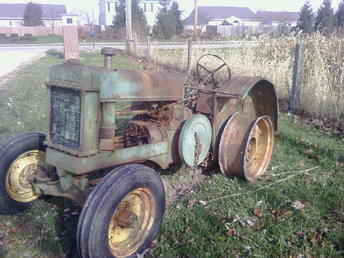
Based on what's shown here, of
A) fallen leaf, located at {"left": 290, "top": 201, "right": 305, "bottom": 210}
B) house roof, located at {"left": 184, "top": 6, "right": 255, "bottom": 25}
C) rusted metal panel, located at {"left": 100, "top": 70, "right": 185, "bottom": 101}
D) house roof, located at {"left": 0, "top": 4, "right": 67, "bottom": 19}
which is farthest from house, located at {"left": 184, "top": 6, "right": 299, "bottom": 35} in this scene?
fallen leaf, located at {"left": 290, "top": 201, "right": 305, "bottom": 210}

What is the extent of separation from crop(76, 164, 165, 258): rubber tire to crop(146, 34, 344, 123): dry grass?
482 centimetres

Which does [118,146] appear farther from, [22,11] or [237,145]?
[22,11]

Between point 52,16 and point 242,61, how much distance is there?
187 ft

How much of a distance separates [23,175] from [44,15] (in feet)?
203

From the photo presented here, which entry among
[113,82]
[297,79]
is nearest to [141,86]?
[113,82]

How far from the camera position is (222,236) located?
9.80 ft

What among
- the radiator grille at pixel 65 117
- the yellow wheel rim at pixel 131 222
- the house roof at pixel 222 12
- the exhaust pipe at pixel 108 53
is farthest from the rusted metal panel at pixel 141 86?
the house roof at pixel 222 12

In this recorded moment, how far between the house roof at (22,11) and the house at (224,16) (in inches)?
885

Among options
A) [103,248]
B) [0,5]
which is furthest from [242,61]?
[0,5]

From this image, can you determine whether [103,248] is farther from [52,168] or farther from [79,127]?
[52,168]

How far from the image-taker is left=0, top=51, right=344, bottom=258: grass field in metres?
2.86

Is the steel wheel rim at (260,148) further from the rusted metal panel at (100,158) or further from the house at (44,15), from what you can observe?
the house at (44,15)

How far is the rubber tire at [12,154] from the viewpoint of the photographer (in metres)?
3.17

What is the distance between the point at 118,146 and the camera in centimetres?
324
